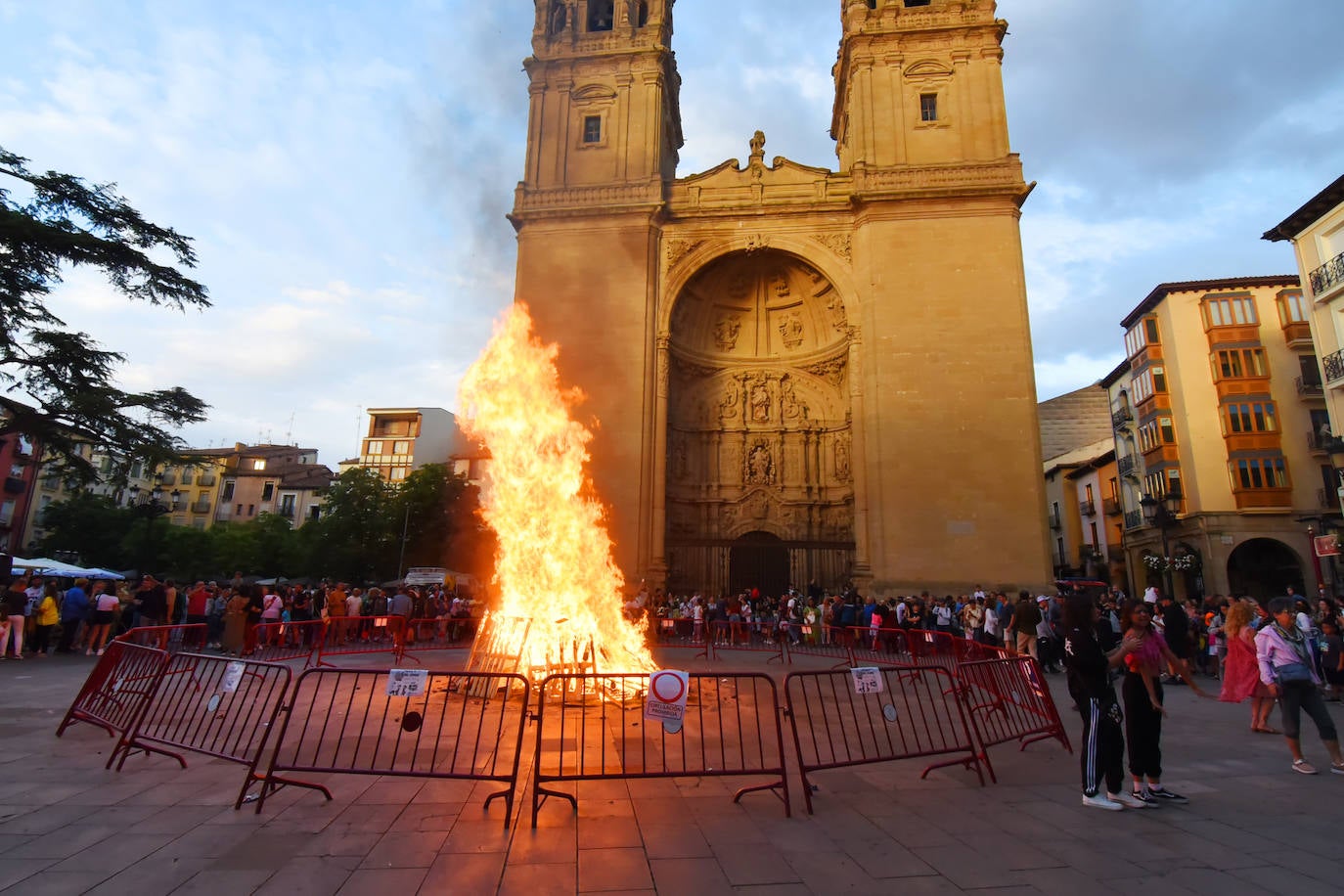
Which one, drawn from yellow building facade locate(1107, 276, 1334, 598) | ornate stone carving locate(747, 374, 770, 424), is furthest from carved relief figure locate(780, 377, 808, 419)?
yellow building facade locate(1107, 276, 1334, 598)

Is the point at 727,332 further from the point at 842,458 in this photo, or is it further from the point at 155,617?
the point at 155,617

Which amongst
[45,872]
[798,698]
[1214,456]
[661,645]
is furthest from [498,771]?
[1214,456]

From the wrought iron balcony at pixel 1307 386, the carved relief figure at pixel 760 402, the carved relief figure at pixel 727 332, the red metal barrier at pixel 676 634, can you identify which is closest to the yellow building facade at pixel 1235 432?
the wrought iron balcony at pixel 1307 386

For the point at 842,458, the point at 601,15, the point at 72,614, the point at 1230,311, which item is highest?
the point at 601,15

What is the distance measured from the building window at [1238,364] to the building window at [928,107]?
16698 mm

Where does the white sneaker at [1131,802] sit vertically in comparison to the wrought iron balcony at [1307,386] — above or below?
below

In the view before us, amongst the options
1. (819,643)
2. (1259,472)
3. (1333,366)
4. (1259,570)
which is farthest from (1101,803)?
(1259,570)

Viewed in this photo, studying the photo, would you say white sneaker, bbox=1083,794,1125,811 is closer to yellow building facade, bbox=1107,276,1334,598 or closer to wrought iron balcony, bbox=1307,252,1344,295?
wrought iron balcony, bbox=1307,252,1344,295

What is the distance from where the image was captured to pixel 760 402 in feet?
82.9

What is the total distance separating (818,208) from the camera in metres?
24.0

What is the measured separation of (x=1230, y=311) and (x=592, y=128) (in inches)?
1105

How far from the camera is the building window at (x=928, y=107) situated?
79.5ft

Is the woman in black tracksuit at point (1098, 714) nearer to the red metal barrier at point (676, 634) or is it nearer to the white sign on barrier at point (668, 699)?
the white sign on barrier at point (668, 699)

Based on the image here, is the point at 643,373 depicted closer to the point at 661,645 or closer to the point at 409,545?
the point at 661,645
